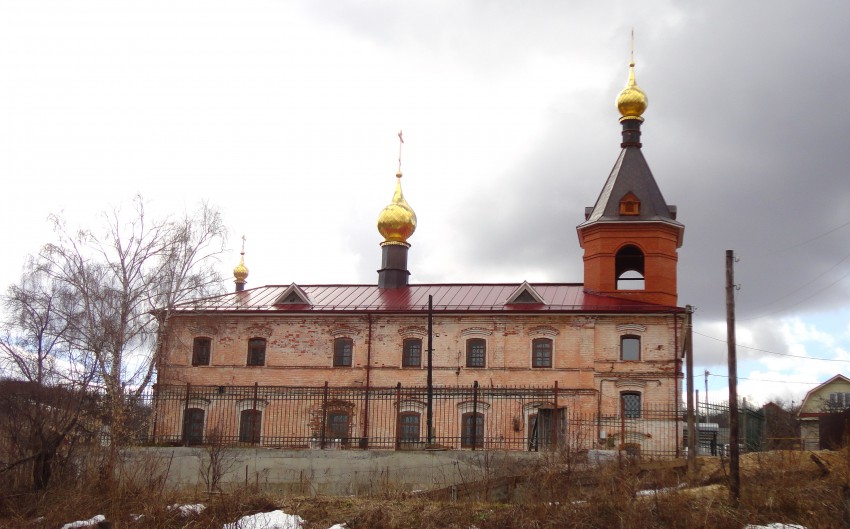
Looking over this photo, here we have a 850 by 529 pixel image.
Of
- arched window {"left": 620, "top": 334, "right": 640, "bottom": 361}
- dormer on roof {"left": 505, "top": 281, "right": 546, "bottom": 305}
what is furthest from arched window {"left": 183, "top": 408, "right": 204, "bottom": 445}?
arched window {"left": 620, "top": 334, "right": 640, "bottom": 361}

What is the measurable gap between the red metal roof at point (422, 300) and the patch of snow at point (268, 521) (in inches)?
473

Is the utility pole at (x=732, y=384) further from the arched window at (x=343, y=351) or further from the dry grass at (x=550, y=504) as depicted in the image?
the arched window at (x=343, y=351)

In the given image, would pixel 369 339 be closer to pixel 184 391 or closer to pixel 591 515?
pixel 184 391

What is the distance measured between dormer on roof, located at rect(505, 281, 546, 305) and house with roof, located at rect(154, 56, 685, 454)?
5cm

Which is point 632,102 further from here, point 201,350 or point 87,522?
point 87,522

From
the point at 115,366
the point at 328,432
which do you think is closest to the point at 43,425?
the point at 115,366

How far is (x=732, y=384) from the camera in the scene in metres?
15.2

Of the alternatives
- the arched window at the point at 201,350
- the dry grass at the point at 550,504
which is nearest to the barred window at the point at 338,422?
the arched window at the point at 201,350

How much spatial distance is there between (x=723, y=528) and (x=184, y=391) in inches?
566

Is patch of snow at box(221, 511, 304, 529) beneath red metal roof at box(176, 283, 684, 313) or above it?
beneath

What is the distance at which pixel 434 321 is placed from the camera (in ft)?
92.8

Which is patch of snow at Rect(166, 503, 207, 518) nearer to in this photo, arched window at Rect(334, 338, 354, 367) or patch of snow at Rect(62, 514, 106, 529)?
patch of snow at Rect(62, 514, 106, 529)

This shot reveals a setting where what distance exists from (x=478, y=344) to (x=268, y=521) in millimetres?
14338

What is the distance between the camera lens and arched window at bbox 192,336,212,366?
29417mm
